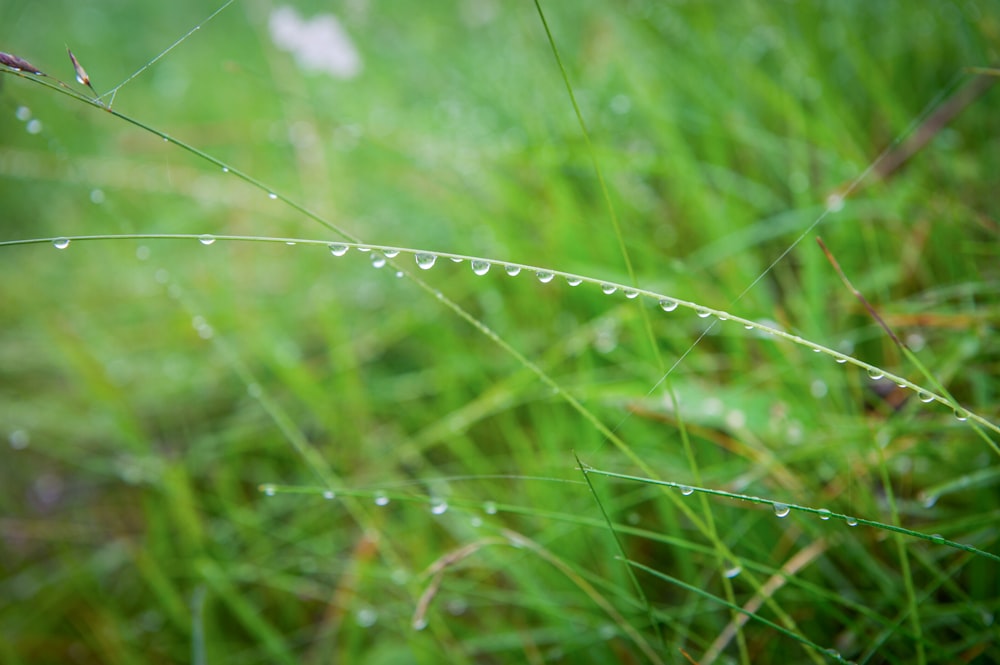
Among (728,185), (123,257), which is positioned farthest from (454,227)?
(123,257)

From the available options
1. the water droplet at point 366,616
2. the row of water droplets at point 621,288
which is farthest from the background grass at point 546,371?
the row of water droplets at point 621,288

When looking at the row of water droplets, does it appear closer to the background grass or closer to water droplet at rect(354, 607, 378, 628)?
the background grass

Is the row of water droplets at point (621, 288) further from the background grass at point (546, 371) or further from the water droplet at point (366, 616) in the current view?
the water droplet at point (366, 616)

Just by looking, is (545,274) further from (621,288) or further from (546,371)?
(546,371)

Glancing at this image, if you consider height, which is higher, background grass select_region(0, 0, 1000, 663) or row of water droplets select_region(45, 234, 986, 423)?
row of water droplets select_region(45, 234, 986, 423)

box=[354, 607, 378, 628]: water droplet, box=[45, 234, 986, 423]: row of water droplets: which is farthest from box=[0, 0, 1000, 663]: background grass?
box=[45, 234, 986, 423]: row of water droplets

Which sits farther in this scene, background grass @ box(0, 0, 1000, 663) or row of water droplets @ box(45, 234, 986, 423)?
background grass @ box(0, 0, 1000, 663)

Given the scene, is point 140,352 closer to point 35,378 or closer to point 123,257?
point 35,378

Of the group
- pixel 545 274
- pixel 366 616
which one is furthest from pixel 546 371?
pixel 545 274

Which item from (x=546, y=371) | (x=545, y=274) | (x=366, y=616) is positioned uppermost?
(x=545, y=274)
